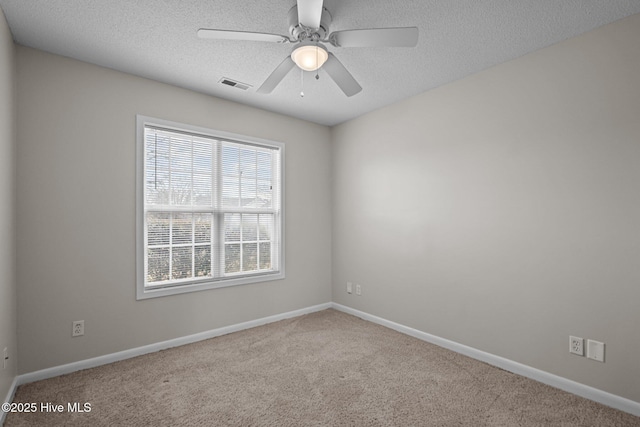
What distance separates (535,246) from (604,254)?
0.42 metres

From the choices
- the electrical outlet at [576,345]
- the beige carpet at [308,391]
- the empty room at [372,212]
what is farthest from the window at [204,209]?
the electrical outlet at [576,345]

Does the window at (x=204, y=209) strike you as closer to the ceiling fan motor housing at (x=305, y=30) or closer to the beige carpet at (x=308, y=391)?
the beige carpet at (x=308, y=391)

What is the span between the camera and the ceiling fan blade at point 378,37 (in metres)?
1.70

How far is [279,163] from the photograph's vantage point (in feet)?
13.0

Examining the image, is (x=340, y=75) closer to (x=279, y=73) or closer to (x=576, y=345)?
(x=279, y=73)

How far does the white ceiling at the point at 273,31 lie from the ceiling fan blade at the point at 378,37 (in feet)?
0.84

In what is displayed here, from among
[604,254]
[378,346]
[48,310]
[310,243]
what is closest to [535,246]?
[604,254]

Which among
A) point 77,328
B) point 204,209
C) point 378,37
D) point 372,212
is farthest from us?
point 372,212

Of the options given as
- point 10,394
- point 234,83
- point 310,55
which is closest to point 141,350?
point 10,394

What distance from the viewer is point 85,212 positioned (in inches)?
104

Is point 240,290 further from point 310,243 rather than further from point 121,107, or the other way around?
point 121,107

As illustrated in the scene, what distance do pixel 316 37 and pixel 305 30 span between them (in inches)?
3.9

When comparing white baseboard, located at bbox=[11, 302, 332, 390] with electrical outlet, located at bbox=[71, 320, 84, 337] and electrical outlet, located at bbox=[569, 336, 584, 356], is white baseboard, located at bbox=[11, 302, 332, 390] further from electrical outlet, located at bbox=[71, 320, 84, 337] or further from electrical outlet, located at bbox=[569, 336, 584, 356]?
electrical outlet, located at bbox=[569, 336, 584, 356]

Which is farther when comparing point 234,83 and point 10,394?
point 234,83
